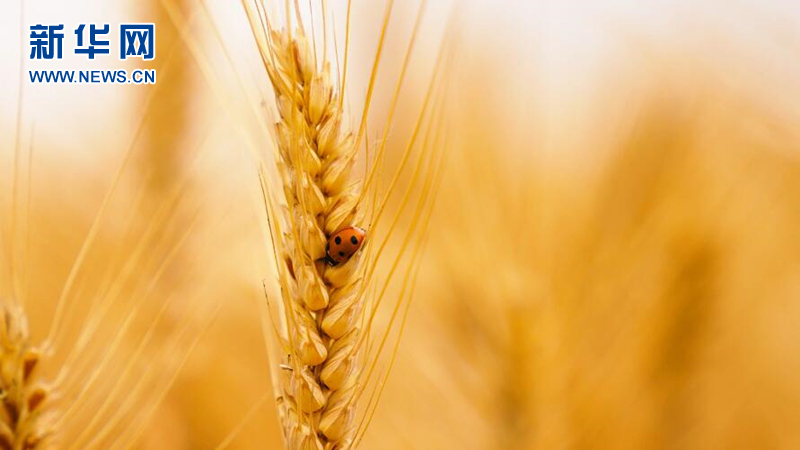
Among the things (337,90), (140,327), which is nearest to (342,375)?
(337,90)

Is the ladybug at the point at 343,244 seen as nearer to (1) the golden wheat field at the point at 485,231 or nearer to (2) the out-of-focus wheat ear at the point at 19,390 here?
(1) the golden wheat field at the point at 485,231

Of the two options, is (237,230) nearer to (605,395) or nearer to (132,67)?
(132,67)

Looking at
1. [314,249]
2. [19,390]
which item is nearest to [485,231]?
[314,249]

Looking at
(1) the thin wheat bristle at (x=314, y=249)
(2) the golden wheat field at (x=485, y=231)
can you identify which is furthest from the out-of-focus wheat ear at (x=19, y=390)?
(1) the thin wheat bristle at (x=314, y=249)

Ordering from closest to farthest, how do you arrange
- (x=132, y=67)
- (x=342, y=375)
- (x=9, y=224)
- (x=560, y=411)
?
(x=342, y=375)
(x=9, y=224)
(x=560, y=411)
(x=132, y=67)

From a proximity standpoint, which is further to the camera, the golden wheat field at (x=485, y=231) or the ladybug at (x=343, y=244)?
the golden wheat field at (x=485, y=231)

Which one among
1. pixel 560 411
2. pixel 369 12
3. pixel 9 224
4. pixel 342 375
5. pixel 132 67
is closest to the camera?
pixel 342 375
